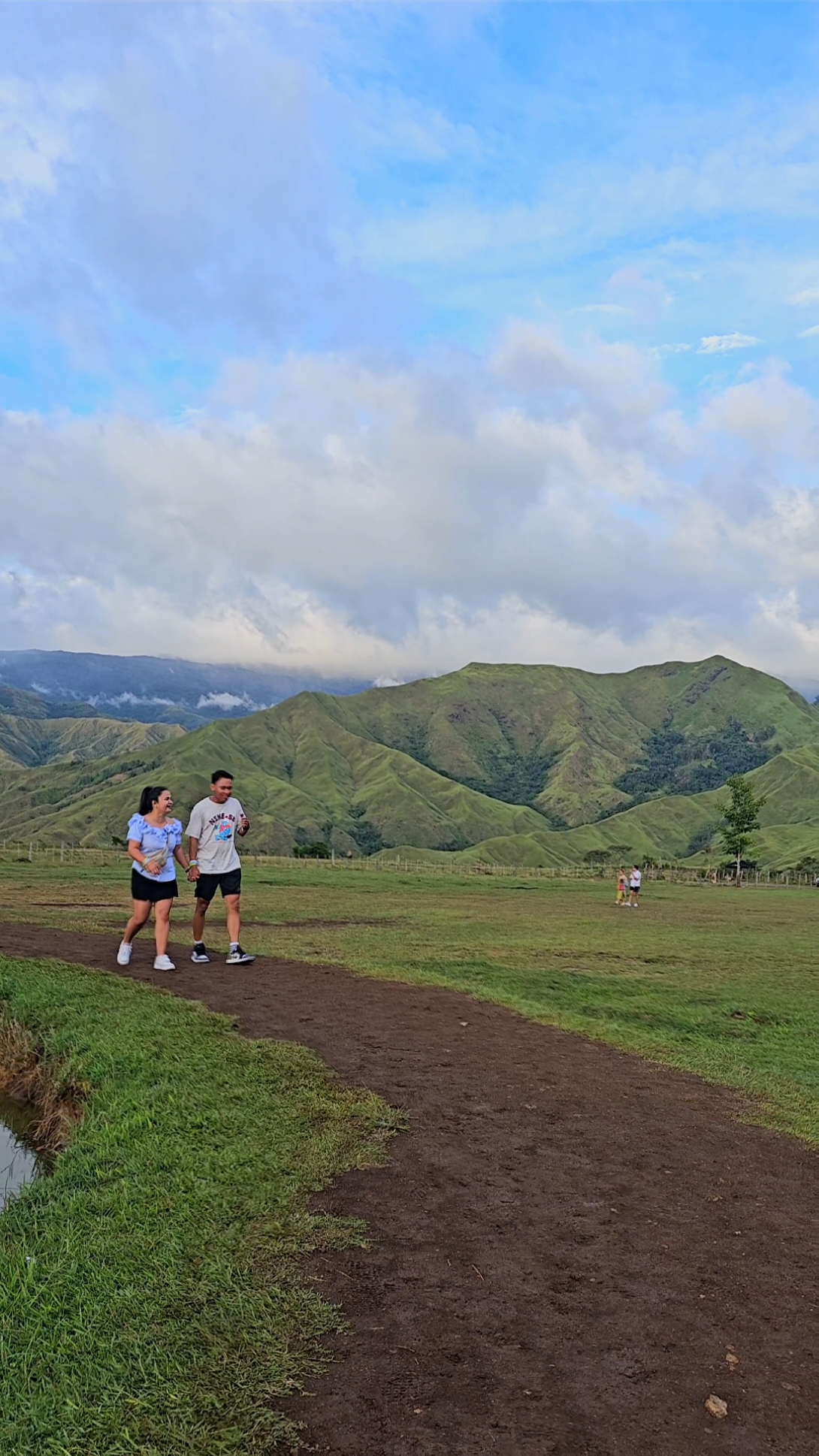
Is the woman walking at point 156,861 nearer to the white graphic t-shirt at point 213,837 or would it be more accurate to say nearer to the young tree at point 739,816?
the white graphic t-shirt at point 213,837

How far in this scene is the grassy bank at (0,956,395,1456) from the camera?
3.91 m

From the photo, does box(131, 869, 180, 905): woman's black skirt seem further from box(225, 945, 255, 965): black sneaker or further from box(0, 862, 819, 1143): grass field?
box(0, 862, 819, 1143): grass field

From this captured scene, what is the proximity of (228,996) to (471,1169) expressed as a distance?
20.2ft

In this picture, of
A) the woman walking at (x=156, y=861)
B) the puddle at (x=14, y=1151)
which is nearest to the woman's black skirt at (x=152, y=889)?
the woman walking at (x=156, y=861)

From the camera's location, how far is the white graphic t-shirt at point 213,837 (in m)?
13.9

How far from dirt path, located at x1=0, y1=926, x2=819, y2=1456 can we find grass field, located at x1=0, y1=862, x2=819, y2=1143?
85.2 inches

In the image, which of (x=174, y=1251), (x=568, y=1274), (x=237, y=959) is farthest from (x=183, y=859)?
(x=568, y=1274)

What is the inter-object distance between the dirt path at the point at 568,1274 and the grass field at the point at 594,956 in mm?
2164

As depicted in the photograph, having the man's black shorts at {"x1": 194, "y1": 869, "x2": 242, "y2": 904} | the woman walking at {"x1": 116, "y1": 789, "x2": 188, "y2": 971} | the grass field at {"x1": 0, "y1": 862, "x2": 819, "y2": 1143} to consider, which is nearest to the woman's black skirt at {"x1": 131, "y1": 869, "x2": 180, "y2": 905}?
the woman walking at {"x1": 116, "y1": 789, "x2": 188, "y2": 971}

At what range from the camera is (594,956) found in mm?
21031

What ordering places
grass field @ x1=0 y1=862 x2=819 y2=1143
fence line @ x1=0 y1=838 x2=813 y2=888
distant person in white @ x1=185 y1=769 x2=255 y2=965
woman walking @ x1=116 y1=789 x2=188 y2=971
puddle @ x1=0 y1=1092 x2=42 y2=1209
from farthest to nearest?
fence line @ x1=0 y1=838 x2=813 y2=888 < distant person in white @ x1=185 y1=769 x2=255 y2=965 < woman walking @ x1=116 y1=789 x2=188 y2=971 < grass field @ x1=0 y1=862 x2=819 y2=1143 < puddle @ x1=0 y1=1092 x2=42 y2=1209

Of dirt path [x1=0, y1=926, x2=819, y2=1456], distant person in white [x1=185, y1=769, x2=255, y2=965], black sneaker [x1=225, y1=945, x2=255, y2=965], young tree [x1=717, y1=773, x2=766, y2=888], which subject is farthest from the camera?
young tree [x1=717, y1=773, x2=766, y2=888]

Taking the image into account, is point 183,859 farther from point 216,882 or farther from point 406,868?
point 406,868

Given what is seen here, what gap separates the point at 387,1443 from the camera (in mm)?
3826
